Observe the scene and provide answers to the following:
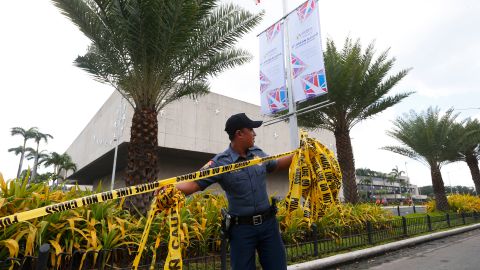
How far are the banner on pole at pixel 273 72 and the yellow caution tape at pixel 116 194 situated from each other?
7.31m

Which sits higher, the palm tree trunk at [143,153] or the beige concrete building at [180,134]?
the beige concrete building at [180,134]

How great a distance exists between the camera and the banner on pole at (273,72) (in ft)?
32.9

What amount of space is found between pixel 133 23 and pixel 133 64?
1.18 m

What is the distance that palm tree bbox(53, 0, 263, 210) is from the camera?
6.62m

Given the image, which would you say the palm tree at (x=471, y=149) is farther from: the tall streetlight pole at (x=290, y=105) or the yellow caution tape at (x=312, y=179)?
the yellow caution tape at (x=312, y=179)

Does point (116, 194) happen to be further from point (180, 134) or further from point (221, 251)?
point (180, 134)

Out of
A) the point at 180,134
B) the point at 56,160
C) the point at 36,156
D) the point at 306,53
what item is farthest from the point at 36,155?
the point at 306,53

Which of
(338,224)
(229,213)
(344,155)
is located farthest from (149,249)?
(344,155)

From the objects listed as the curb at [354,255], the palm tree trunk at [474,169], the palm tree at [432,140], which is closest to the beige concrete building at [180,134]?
the palm tree at [432,140]

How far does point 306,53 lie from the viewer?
9.33 m

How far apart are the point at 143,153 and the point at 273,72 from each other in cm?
A: 536

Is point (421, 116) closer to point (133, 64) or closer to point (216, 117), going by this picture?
point (216, 117)

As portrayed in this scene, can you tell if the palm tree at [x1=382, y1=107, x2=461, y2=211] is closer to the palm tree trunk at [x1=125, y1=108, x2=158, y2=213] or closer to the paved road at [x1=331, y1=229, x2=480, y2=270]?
the paved road at [x1=331, y1=229, x2=480, y2=270]

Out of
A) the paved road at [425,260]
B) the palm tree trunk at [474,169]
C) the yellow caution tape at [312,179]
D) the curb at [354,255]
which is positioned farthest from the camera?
the palm tree trunk at [474,169]
